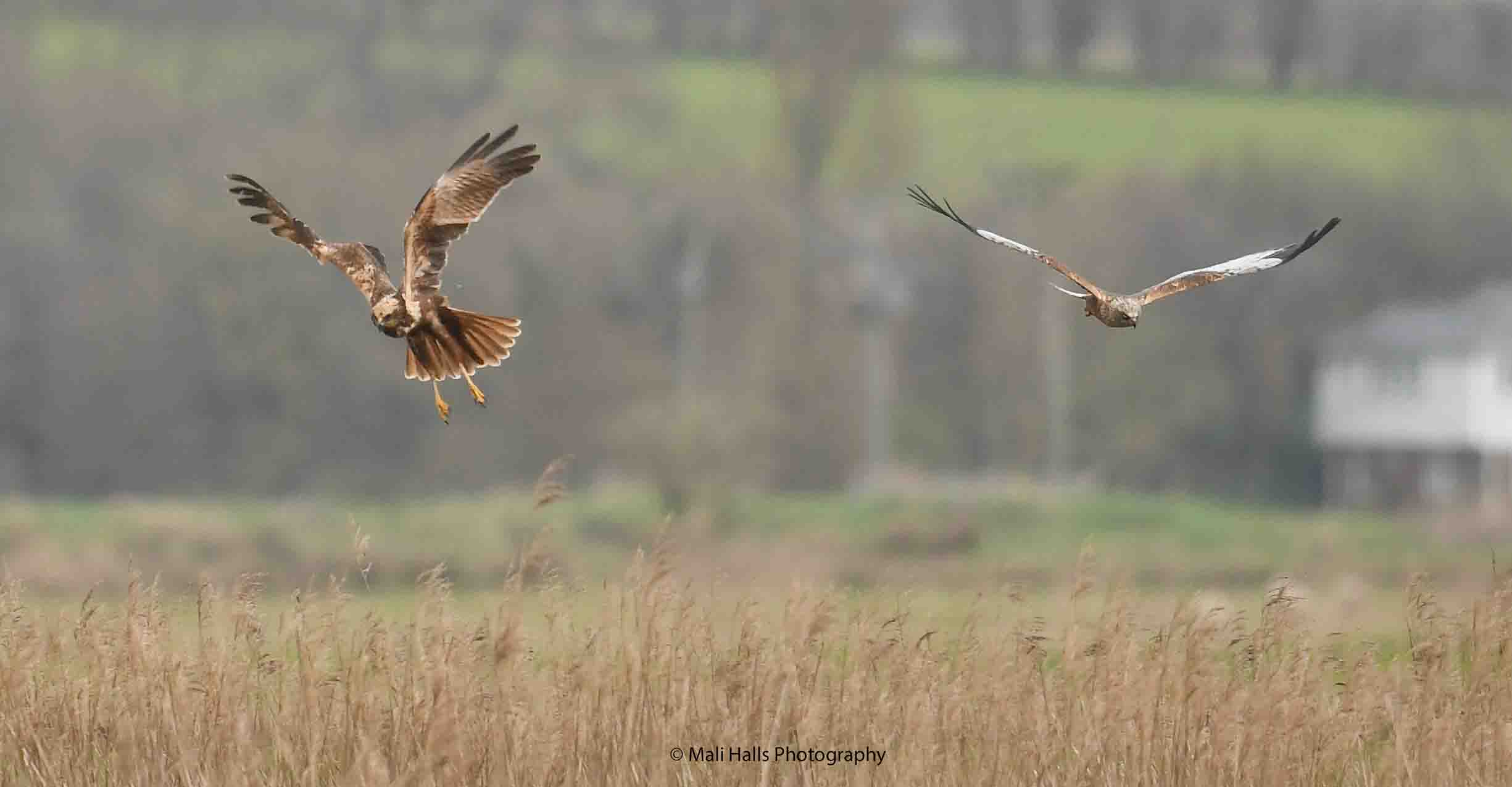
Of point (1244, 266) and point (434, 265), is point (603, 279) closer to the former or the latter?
point (434, 265)

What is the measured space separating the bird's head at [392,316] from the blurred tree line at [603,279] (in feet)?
140

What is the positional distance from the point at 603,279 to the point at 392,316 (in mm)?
54832

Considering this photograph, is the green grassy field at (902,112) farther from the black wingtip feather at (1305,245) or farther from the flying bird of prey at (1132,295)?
the flying bird of prey at (1132,295)

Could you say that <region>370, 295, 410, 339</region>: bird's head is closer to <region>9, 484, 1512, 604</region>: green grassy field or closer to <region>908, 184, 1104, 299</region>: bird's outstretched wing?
<region>908, 184, 1104, 299</region>: bird's outstretched wing

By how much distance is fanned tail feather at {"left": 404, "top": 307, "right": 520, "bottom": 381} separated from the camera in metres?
10.1

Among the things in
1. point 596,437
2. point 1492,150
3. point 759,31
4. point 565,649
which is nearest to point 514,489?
point 596,437

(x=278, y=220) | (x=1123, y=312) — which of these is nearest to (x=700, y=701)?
(x=1123, y=312)

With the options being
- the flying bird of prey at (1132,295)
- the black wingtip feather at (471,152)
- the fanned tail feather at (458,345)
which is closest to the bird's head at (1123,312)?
the flying bird of prey at (1132,295)

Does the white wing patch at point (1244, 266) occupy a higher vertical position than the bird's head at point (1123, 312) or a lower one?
higher

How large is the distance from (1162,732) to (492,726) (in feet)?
8.69

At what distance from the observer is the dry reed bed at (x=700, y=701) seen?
8641 millimetres

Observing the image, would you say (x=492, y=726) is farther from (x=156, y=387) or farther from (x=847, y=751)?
(x=156, y=387)

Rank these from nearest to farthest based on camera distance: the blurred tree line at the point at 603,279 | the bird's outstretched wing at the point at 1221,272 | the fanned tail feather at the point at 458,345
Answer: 1. the bird's outstretched wing at the point at 1221,272
2. the fanned tail feather at the point at 458,345
3. the blurred tree line at the point at 603,279

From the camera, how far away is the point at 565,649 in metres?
9.12
